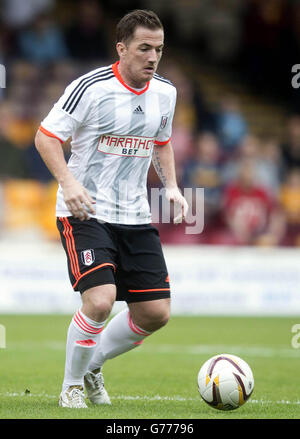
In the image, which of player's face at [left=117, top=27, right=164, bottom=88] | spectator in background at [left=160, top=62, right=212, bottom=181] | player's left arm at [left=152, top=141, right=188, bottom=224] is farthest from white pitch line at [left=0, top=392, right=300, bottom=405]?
spectator in background at [left=160, top=62, right=212, bottom=181]

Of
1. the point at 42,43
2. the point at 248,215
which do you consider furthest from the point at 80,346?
the point at 42,43

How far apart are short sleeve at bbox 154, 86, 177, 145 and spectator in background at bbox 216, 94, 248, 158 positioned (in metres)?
8.66

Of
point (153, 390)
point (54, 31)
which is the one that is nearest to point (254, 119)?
point (54, 31)

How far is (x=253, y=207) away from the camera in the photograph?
526 inches

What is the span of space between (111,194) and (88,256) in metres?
0.49

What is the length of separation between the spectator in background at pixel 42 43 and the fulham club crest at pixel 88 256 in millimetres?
10478

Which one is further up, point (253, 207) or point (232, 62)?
point (232, 62)

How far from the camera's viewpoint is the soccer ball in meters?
5.60

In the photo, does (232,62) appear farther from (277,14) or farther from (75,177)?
(75,177)

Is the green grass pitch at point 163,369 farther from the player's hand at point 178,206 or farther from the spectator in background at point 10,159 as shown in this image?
the spectator in background at point 10,159

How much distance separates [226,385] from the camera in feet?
18.4

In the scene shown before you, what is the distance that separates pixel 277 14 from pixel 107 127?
13.4 m

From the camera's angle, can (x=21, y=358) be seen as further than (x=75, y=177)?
Yes

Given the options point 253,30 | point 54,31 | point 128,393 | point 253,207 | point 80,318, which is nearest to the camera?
point 80,318
